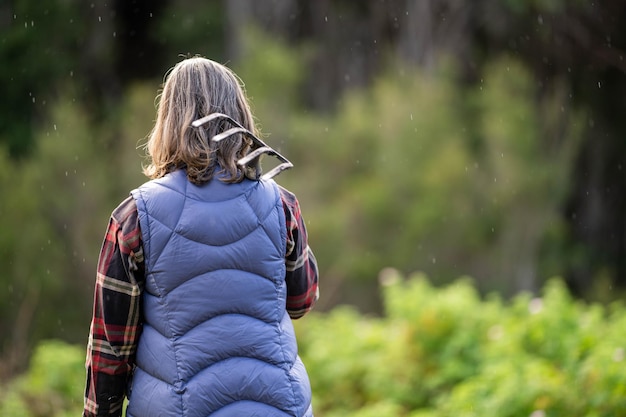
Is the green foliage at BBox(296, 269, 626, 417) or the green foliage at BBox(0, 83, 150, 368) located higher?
the green foliage at BBox(296, 269, 626, 417)

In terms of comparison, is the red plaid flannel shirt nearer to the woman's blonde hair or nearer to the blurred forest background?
the woman's blonde hair

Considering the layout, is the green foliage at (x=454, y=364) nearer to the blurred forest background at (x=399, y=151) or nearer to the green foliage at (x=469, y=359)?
the green foliage at (x=469, y=359)

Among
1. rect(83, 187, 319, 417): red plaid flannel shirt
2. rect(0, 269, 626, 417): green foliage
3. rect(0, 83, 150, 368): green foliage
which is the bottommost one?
rect(0, 83, 150, 368): green foliage

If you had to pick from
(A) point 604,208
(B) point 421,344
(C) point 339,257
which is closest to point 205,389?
(B) point 421,344

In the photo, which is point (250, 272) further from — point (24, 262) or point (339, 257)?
point (339, 257)

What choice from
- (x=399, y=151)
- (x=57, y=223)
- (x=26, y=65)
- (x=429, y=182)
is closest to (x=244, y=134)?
(x=57, y=223)

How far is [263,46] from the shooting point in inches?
711

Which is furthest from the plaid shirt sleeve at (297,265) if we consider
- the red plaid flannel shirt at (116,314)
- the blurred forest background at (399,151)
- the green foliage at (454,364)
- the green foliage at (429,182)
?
the green foliage at (429,182)

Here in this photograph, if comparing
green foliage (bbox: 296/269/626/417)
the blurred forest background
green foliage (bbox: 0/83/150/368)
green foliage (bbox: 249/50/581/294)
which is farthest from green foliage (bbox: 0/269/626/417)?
green foliage (bbox: 249/50/581/294)

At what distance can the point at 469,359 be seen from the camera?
5.48 m

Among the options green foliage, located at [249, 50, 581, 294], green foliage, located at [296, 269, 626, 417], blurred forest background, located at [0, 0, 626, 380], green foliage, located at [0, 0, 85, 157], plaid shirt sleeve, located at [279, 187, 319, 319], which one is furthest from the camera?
green foliage, located at [0, 0, 85, 157]

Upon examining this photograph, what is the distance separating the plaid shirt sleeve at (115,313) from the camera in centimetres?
224

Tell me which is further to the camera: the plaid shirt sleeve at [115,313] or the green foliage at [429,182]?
the green foliage at [429,182]

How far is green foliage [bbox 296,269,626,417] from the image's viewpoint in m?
4.05
